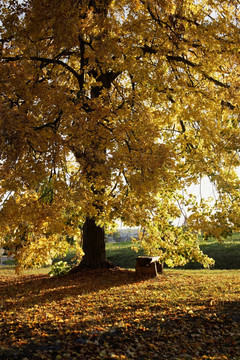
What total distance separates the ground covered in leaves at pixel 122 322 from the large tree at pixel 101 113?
161 cm

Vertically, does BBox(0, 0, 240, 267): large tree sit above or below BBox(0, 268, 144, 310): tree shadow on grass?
above

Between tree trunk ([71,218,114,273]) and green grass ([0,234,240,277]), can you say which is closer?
tree trunk ([71,218,114,273])

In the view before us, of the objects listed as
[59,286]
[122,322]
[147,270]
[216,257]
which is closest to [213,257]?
[216,257]

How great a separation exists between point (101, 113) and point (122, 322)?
13.1 feet

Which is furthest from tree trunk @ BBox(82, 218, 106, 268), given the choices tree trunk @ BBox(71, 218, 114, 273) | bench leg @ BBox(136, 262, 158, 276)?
bench leg @ BBox(136, 262, 158, 276)

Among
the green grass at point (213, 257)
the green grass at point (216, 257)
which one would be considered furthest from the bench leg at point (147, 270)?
the green grass at point (216, 257)

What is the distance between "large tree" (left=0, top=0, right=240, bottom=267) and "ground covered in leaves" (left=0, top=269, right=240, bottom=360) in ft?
5.27

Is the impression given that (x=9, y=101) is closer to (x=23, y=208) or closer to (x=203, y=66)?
(x=23, y=208)

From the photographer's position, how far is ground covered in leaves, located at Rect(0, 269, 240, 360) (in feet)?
15.2

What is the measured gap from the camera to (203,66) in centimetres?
764

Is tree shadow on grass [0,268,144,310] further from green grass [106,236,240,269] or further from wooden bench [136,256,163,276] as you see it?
green grass [106,236,240,269]

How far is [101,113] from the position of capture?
680cm

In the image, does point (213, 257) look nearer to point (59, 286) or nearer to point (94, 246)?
point (94, 246)

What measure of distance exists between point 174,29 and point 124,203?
4.24 m
